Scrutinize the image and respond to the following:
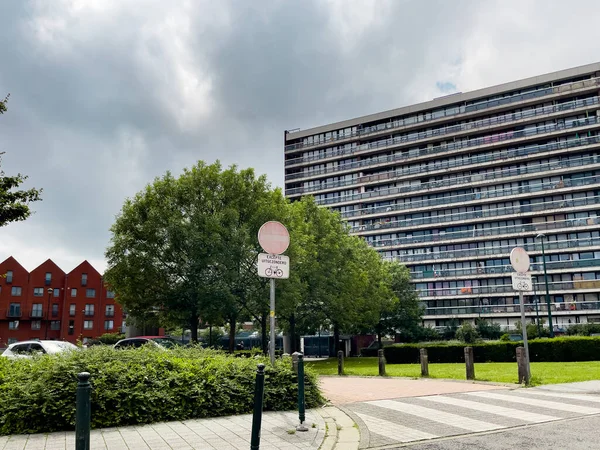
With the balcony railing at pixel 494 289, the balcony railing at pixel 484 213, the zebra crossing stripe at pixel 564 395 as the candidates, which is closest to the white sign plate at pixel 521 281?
the zebra crossing stripe at pixel 564 395

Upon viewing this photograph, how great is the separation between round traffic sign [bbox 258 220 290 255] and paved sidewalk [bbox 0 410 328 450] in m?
2.76

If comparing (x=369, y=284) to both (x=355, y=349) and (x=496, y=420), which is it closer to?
(x=355, y=349)

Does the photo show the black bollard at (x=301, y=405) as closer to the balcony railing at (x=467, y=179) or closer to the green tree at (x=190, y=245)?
the green tree at (x=190, y=245)

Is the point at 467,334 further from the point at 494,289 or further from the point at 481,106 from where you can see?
the point at 481,106

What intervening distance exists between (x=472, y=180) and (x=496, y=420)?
188ft

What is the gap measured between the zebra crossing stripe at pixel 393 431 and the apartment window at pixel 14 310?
242 ft

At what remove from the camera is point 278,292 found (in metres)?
26.6

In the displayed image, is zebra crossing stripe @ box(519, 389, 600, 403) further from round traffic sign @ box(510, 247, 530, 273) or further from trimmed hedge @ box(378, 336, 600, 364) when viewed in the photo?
trimmed hedge @ box(378, 336, 600, 364)

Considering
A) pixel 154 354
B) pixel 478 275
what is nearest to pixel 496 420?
pixel 154 354

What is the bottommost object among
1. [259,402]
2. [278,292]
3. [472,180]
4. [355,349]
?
[355,349]

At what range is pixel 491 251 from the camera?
192 feet

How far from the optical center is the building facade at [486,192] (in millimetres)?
54781

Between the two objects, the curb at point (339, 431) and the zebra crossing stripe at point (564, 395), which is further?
the zebra crossing stripe at point (564, 395)

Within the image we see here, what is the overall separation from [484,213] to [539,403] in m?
53.7
